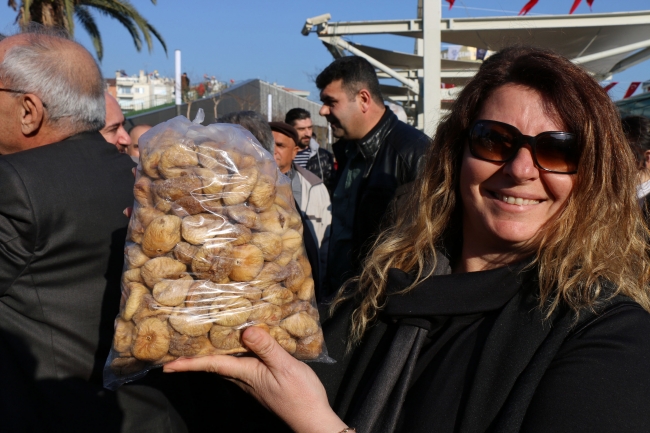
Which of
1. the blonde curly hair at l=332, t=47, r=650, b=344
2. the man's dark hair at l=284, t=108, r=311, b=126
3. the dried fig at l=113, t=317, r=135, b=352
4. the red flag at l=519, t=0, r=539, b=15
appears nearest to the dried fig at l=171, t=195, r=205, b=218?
the dried fig at l=113, t=317, r=135, b=352

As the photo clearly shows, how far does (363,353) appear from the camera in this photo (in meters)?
1.71

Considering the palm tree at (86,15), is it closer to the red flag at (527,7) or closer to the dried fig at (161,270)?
the red flag at (527,7)

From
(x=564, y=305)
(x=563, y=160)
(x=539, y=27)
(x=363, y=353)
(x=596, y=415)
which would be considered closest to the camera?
(x=596, y=415)

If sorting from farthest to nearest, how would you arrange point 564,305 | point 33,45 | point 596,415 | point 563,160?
1. point 33,45
2. point 563,160
3. point 564,305
4. point 596,415

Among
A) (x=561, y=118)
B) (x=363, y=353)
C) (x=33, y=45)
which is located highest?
(x=33, y=45)

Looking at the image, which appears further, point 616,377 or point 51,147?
point 51,147

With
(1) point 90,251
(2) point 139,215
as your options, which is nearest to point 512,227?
(2) point 139,215

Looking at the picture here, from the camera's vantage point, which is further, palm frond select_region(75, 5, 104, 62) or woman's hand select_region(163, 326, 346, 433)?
palm frond select_region(75, 5, 104, 62)

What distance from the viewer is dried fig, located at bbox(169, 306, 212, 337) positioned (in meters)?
1.48

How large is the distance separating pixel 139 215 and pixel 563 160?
1.13 meters

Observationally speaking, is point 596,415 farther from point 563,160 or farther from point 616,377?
point 563,160

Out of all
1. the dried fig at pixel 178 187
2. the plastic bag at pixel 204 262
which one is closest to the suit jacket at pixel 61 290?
the plastic bag at pixel 204 262

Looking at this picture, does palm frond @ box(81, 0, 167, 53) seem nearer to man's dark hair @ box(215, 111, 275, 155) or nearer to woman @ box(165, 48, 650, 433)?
man's dark hair @ box(215, 111, 275, 155)

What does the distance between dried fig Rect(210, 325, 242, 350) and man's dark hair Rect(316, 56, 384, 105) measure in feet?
9.91
